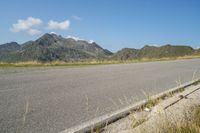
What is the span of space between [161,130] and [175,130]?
0.18 meters

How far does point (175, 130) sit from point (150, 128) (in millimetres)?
451

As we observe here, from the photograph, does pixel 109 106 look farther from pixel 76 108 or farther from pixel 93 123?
pixel 93 123

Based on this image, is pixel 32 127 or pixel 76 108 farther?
pixel 76 108

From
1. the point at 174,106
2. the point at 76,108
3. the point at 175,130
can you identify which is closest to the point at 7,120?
the point at 76,108

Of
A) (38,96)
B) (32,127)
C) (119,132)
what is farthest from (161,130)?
(38,96)

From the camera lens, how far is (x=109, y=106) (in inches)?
214

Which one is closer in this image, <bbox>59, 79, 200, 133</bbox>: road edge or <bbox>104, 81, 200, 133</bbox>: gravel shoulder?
<bbox>104, 81, 200, 133</bbox>: gravel shoulder

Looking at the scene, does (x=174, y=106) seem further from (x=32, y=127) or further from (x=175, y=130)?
(x=32, y=127)

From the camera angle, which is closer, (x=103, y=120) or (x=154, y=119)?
(x=154, y=119)

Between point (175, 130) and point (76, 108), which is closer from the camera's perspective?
point (175, 130)

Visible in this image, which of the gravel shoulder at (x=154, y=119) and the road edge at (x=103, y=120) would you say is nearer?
the gravel shoulder at (x=154, y=119)

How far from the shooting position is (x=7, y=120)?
4.19 metres

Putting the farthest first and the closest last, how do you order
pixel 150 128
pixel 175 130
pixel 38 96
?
1. pixel 38 96
2. pixel 150 128
3. pixel 175 130

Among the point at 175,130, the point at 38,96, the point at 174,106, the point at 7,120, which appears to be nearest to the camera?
the point at 175,130
